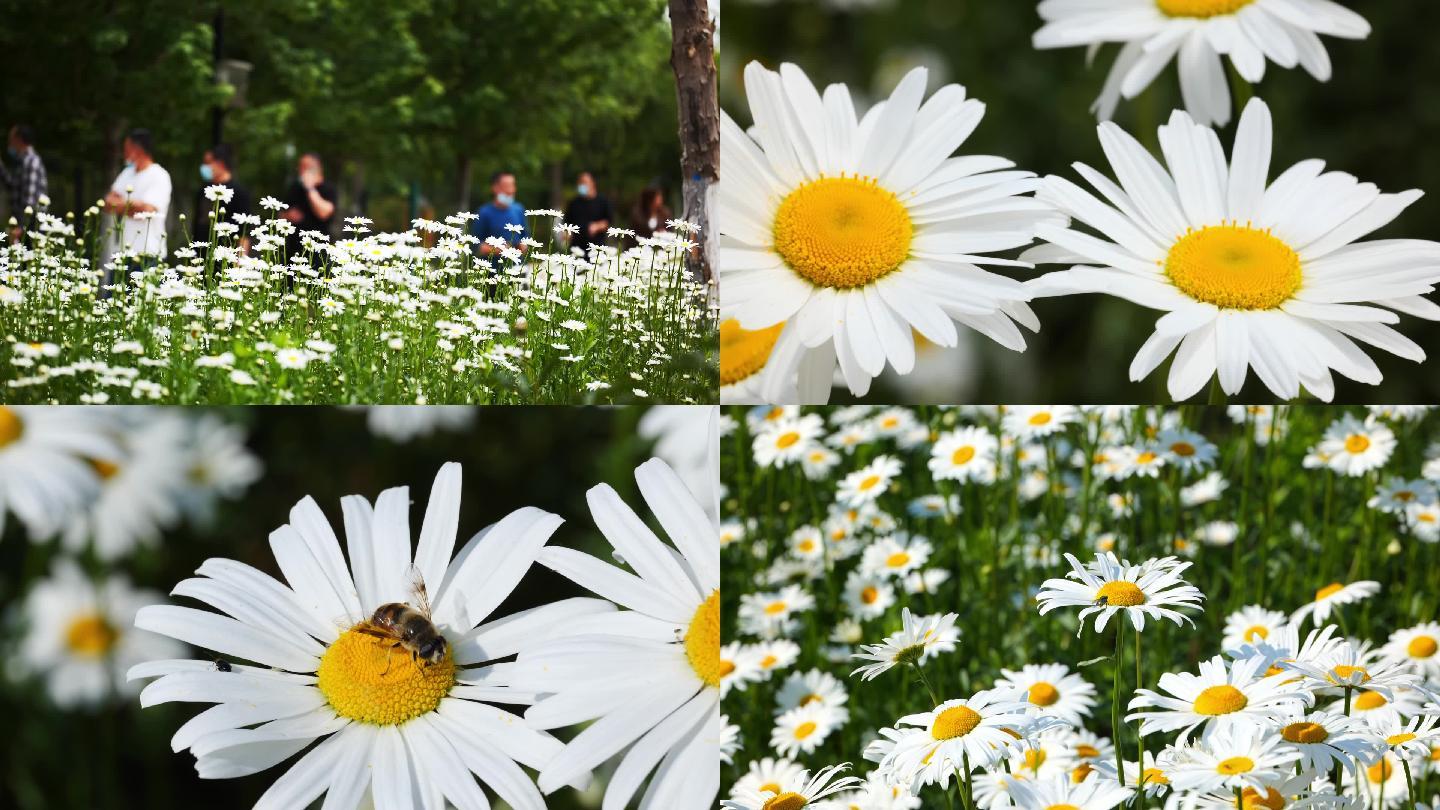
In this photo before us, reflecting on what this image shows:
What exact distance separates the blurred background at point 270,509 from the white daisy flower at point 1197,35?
2.95ft

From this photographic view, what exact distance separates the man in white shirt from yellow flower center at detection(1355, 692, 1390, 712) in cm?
195

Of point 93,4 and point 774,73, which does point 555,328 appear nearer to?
point 774,73

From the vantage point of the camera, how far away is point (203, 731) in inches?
80.7

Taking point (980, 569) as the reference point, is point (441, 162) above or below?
above

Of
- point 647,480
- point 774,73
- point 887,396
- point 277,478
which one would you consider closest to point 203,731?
point 277,478

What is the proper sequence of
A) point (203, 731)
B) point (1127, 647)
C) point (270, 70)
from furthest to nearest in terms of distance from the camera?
point (270, 70) < point (1127, 647) < point (203, 731)

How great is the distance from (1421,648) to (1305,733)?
2.48 ft

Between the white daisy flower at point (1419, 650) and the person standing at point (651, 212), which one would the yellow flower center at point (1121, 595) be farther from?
the person standing at point (651, 212)

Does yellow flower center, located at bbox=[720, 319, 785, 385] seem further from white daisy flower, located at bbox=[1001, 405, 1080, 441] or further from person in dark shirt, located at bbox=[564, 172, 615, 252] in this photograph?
white daisy flower, located at bbox=[1001, 405, 1080, 441]

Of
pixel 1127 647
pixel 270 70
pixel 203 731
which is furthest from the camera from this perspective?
pixel 270 70

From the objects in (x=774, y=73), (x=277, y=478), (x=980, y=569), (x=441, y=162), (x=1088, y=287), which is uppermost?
(x=774, y=73)

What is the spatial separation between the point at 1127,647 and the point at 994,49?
1.01m

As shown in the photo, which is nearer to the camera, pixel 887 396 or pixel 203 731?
pixel 203 731

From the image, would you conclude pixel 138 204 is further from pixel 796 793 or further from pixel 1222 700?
pixel 1222 700
